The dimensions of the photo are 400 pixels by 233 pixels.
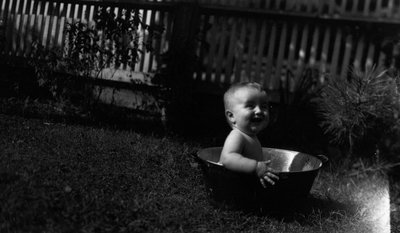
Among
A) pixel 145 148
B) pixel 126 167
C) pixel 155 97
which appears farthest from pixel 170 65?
pixel 126 167

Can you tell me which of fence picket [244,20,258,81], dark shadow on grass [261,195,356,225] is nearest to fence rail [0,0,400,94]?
fence picket [244,20,258,81]

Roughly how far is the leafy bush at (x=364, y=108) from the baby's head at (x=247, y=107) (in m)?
1.45

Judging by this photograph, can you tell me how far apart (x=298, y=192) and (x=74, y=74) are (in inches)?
130

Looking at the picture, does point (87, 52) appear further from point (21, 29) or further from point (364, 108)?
point (364, 108)

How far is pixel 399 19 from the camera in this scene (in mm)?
5746

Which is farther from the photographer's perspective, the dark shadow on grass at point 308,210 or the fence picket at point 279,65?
the fence picket at point 279,65

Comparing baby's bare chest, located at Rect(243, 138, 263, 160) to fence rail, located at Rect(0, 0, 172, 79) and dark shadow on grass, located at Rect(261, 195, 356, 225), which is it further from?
fence rail, located at Rect(0, 0, 172, 79)

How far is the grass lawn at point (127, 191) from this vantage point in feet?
8.98

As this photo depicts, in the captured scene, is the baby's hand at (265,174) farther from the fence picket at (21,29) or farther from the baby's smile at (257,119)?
the fence picket at (21,29)

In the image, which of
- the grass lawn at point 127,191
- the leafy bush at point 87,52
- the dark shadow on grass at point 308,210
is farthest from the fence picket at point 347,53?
the dark shadow on grass at point 308,210

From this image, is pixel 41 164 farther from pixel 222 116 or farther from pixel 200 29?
pixel 200 29

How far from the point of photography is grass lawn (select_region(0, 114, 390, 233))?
2.74 metres

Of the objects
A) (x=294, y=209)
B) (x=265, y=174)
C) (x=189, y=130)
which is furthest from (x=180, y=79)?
(x=265, y=174)

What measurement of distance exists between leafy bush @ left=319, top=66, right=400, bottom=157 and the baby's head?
4.75 feet
